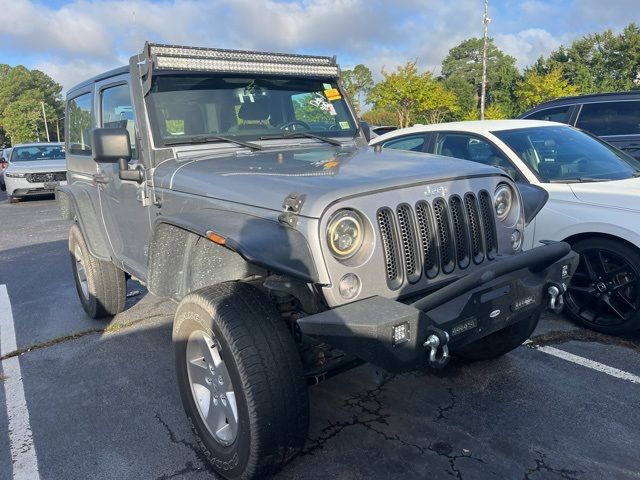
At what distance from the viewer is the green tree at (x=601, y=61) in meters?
40.7

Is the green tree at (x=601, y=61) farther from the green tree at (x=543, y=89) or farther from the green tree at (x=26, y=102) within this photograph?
the green tree at (x=26, y=102)

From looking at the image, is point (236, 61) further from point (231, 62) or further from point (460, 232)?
point (460, 232)

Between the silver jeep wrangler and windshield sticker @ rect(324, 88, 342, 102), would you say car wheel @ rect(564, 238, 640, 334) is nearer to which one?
the silver jeep wrangler

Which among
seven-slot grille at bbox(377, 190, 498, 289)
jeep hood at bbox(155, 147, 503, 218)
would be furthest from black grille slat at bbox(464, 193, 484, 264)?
jeep hood at bbox(155, 147, 503, 218)

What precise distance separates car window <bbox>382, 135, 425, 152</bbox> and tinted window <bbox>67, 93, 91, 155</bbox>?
3338mm

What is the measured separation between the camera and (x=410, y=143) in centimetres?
602

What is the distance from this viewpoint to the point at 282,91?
4.00 metres

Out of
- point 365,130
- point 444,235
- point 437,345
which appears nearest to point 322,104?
point 365,130

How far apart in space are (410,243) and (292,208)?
64cm

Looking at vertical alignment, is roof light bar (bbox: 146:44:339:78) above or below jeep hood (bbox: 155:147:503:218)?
above

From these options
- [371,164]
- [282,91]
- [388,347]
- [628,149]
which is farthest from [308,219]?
[628,149]

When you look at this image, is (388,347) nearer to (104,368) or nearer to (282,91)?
(282,91)

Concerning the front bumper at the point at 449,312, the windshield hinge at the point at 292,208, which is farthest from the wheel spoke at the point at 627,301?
the windshield hinge at the point at 292,208

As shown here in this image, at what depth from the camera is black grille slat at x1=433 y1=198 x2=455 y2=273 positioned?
2715 mm
